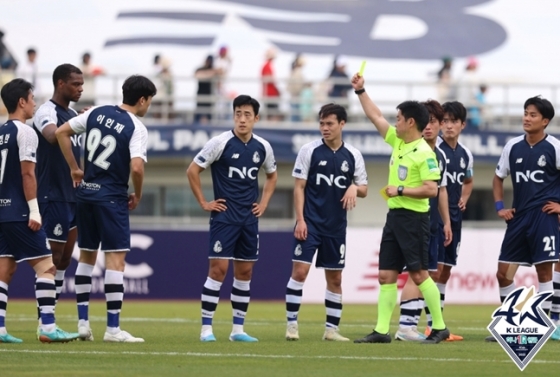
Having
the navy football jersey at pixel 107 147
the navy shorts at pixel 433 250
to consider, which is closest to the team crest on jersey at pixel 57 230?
the navy football jersey at pixel 107 147

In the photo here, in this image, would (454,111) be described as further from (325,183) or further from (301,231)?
(301,231)

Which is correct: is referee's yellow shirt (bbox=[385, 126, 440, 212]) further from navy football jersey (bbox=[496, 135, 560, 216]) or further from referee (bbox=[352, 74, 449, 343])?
navy football jersey (bbox=[496, 135, 560, 216])

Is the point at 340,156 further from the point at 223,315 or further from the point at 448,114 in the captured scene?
the point at 223,315

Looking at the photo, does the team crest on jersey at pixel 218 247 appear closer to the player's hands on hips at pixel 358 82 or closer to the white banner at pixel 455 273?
the player's hands on hips at pixel 358 82

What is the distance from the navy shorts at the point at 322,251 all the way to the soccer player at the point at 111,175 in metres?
2.05

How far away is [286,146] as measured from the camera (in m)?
28.4

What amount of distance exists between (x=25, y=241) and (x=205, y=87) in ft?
58.0

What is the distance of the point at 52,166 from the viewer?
1247 centimetres

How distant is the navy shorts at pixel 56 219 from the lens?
1244 centimetres

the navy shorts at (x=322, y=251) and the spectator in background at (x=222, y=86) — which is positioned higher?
the spectator in background at (x=222, y=86)

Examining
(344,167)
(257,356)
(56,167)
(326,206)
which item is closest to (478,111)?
(344,167)

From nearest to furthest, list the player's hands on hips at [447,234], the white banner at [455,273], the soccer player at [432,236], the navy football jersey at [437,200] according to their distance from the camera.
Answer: the soccer player at [432,236], the navy football jersey at [437,200], the player's hands on hips at [447,234], the white banner at [455,273]

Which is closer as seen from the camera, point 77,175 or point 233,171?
point 77,175

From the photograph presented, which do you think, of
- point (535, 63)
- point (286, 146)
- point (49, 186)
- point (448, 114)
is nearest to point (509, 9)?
point (535, 63)
